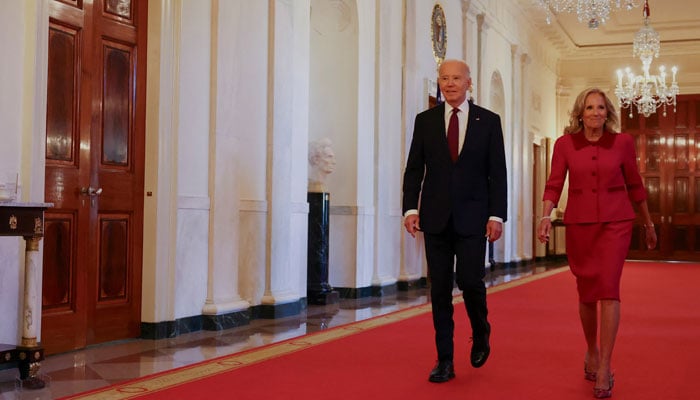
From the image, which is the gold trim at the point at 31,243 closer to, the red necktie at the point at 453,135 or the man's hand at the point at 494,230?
the red necktie at the point at 453,135

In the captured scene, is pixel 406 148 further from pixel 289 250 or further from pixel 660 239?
pixel 660 239

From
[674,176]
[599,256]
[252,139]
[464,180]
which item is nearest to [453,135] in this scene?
[464,180]

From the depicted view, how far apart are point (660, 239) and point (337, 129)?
12.7 meters

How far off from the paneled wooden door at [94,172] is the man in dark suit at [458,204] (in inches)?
92.8

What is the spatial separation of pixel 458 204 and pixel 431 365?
1.07 meters

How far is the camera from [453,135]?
4.06 m

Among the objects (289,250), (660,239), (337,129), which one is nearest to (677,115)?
(660,239)

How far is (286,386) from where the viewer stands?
12.9 feet

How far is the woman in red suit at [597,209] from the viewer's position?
148 inches

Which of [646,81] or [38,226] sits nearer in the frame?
[38,226]

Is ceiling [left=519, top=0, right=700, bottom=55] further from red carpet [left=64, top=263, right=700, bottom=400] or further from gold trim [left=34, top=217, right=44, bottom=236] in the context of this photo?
gold trim [left=34, top=217, right=44, bottom=236]

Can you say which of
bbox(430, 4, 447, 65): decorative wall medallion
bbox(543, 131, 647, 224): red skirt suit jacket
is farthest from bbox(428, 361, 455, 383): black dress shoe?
bbox(430, 4, 447, 65): decorative wall medallion

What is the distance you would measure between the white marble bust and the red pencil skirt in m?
4.72

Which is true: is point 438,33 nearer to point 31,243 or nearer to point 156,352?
point 156,352
